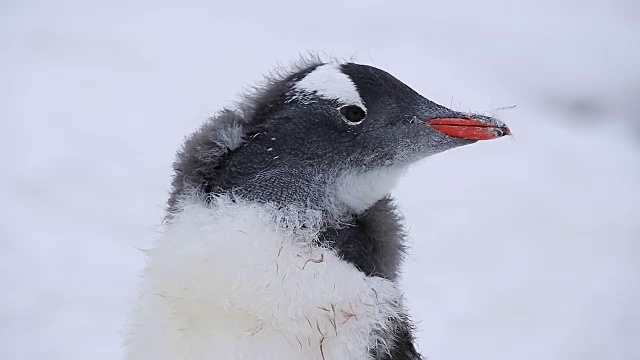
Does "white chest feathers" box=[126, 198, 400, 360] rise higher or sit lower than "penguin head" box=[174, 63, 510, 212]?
lower

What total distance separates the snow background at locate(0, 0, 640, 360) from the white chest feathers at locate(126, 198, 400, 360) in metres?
0.48

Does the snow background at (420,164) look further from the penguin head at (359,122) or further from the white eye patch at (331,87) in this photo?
the white eye patch at (331,87)

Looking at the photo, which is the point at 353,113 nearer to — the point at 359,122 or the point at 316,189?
the point at 359,122

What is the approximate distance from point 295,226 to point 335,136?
182 millimetres

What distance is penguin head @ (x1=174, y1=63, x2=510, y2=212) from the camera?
1.18 m

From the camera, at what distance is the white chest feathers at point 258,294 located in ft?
3.58

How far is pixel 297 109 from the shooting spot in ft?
4.01

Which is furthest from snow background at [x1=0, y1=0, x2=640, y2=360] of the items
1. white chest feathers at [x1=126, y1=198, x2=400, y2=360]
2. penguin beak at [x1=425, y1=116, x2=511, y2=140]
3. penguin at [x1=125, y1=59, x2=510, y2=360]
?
white chest feathers at [x1=126, y1=198, x2=400, y2=360]

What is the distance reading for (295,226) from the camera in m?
1.13

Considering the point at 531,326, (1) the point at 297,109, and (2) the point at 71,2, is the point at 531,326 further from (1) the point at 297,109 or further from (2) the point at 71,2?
(2) the point at 71,2

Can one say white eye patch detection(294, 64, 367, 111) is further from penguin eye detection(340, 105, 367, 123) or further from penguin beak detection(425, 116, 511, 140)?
penguin beak detection(425, 116, 511, 140)

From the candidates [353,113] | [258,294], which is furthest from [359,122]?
[258,294]

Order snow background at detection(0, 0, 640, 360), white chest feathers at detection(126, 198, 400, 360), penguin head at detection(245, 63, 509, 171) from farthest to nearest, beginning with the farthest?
1. snow background at detection(0, 0, 640, 360)
2. penguin head at detection(245, 63, 509, 171)
3. white chest feathers at detection(126, 198, 400, 360)

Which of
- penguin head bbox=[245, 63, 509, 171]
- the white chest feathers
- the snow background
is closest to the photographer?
the white chest feathers
